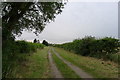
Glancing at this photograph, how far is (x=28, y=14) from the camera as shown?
18781 mm

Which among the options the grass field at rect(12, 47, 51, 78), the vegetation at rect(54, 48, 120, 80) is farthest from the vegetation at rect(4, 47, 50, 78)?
the vegetation at rect(54, 48, 120, 80)

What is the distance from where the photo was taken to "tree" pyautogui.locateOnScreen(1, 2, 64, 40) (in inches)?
612

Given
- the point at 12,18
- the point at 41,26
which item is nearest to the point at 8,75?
the point at 12,18

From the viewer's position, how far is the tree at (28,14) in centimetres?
1554

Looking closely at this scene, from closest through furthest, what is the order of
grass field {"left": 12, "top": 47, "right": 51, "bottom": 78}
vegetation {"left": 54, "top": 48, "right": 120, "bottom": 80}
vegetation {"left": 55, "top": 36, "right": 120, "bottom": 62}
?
grass field {"left": 12, "top": 47, "right": 51, "bottom": 78} → vegetation {"left": 54, "top": 48, "right": 120, "bottom": 80} → vegetation {"left": 55, "top": 36, "right": 120, "bottom": 62}

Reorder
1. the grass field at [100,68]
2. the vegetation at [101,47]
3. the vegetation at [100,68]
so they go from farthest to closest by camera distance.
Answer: the vegetation at [101,47]
the grass field at [100,68]
the vegetation at [100,68]

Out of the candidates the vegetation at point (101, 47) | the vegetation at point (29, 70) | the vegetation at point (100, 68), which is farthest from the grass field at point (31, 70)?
the vegetation at point (101, 47)

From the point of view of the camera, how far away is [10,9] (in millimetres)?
17062

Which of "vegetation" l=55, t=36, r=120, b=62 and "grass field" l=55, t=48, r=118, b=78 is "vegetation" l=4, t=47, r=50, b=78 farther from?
"vegetation" l=55, t=36, r=120, b=62

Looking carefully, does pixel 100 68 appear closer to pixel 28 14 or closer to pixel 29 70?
pixel 29 70

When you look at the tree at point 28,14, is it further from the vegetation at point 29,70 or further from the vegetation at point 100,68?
the vegetation at point 100,68

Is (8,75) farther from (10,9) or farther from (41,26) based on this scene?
(41,26)

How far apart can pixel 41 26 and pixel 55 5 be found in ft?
14.0

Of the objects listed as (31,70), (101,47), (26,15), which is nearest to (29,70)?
(31,70)
